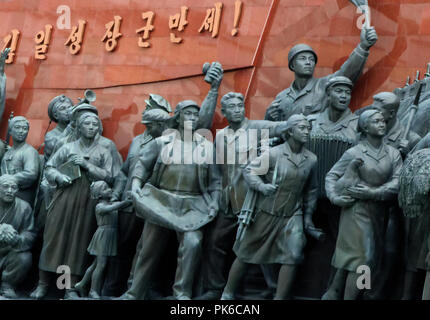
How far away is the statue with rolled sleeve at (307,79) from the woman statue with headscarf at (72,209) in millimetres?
2131

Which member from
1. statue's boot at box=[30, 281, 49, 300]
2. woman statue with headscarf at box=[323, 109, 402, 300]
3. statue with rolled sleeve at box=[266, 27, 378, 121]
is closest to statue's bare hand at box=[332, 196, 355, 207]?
woman statue with headscarf at box=[323, 109, 402, 300]

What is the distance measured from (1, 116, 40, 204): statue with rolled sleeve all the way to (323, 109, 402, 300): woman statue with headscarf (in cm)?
425

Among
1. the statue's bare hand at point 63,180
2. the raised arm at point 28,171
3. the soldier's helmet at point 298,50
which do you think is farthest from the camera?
the raised arm at point 28,171

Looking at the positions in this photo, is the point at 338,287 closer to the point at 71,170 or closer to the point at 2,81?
the point at 71,170

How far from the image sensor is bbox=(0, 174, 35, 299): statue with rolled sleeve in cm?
1323

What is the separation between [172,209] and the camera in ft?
40.4

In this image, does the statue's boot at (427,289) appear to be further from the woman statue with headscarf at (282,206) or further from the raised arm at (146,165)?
the raised arm at (146,165)

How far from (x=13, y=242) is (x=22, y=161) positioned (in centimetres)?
126

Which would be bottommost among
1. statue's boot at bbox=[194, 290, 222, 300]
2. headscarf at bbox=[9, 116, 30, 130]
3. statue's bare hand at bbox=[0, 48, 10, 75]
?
statue's boot at bbox=[194, 290, 222, 300]

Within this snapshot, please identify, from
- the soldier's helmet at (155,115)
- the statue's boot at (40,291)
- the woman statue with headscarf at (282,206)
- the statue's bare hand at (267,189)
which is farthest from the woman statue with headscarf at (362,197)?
the statue's boot at (40,291)

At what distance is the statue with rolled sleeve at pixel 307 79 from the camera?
41.5 ft

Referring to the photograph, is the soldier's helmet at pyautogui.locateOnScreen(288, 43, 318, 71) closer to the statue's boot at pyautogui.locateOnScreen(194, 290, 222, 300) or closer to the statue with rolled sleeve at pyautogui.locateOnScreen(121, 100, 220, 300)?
the statue with rolled sleeve at pyautogui.locateOnScreen(121, 100, 220, 300)

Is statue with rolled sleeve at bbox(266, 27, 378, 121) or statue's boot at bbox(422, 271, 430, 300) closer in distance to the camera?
statue's boot at bbox(422, 271, 430, 300)
